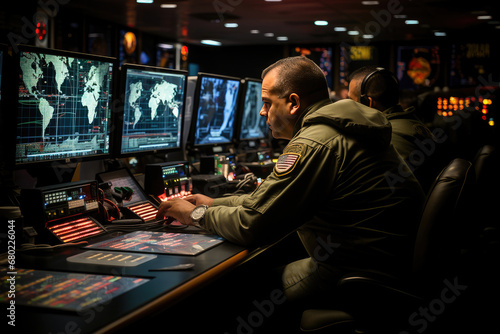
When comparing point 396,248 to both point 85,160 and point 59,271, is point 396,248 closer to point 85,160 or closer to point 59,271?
point 59,271

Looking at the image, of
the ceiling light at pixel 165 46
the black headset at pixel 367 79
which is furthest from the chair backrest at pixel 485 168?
the ceiling light at pixel 165 46

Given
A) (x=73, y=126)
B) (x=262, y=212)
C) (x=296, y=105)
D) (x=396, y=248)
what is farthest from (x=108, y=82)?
(x=396, y=248)

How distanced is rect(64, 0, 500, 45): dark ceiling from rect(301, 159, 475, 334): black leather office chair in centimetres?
685

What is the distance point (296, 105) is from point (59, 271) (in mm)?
1063

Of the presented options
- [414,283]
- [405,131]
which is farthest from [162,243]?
[405,131]

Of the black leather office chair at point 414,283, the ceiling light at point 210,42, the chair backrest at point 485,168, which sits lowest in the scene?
Answer: the black leather office chair at point 414,283

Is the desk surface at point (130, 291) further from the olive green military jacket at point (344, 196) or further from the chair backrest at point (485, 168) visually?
the chair backrest at point (485, 168)

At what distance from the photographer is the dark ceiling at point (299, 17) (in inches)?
327

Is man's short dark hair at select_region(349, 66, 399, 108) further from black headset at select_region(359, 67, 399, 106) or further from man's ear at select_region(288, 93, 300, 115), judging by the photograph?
man's ear at select_region(288, 93, 300, 115)

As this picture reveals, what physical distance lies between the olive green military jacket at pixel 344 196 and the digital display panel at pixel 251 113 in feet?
7.72

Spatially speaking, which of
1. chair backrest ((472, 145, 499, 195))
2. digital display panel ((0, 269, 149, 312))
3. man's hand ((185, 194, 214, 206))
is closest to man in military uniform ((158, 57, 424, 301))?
man's hand ((185, 194, 214, 206))

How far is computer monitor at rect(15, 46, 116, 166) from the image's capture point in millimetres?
1873

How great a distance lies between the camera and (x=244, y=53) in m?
14.2

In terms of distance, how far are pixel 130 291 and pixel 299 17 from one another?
883 centimetres
